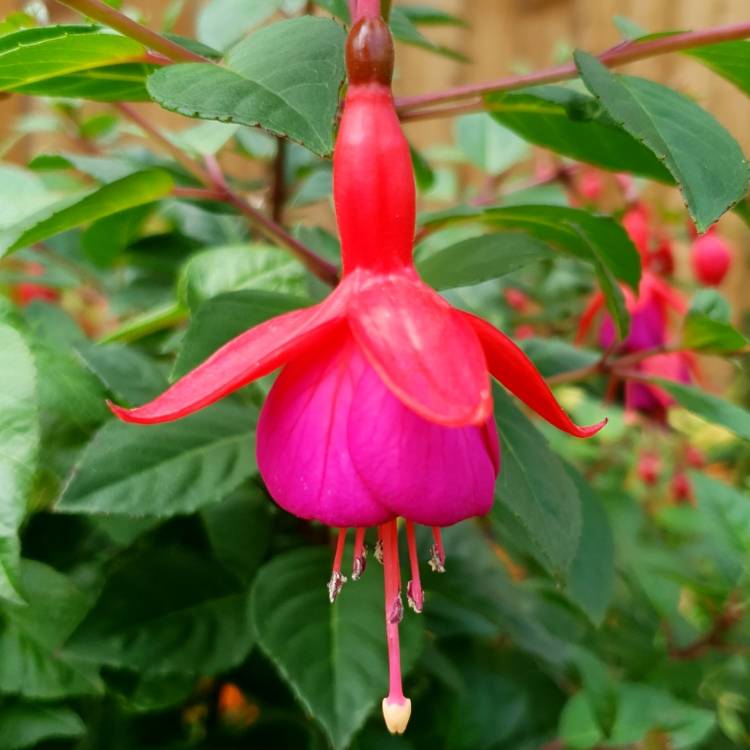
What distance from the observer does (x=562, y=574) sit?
0.41 m

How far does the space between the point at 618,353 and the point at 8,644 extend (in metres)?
0.49

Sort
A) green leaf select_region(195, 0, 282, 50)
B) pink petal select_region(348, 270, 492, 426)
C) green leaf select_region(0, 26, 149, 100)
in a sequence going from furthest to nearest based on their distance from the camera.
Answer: green leaf select_region(195, 0, 282, 50), green leaf select_region(0, 26, 149, 100), pink petal select_region(348, 270, 492, 426)

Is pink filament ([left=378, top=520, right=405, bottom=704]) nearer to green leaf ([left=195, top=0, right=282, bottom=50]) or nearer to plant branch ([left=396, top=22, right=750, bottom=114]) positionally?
plant branch ([left=396, top=22, right=750, bottom=114])

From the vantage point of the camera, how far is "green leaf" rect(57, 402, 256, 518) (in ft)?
1.38

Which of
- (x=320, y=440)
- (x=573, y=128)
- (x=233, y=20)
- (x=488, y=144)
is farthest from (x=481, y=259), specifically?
(x=488, y=144)

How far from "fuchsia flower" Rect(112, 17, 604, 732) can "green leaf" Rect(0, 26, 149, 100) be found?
116 mm

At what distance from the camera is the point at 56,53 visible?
0.36 meters

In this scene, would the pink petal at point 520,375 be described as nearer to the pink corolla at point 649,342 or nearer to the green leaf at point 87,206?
the green leaf at point 87,206

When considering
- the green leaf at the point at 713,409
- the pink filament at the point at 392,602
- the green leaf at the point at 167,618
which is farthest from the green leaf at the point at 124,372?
the green leaf at the point at 713,409

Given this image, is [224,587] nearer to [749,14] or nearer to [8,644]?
[8,644]

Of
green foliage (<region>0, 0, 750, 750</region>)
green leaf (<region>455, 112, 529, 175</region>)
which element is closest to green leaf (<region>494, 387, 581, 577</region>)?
green foliage (<region>0, 0, 750, 750</region>)

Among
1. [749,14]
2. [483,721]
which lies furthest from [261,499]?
[749,14]

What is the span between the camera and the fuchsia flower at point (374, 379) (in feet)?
0.89

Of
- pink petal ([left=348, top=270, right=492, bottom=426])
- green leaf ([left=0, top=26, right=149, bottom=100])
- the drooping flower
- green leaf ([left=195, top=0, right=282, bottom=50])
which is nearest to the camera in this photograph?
pink petal ([left=348, top=270, right=492, bottom=426])
